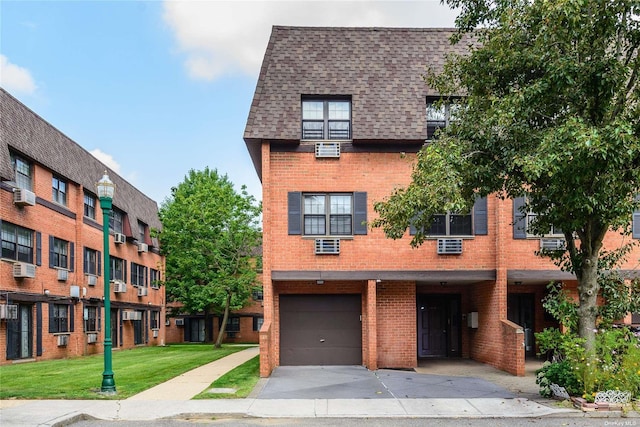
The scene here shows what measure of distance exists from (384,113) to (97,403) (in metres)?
10.6

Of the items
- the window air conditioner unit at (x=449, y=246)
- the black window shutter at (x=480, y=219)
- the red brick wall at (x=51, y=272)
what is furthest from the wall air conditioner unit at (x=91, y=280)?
the black window shutter at (x=480, y=219)

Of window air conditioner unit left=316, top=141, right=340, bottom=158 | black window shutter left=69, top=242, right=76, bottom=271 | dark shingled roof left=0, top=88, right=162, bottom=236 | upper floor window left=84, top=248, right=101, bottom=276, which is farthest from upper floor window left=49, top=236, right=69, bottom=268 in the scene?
window air conditioner unit left=316, top=141, right=340, bottom=158

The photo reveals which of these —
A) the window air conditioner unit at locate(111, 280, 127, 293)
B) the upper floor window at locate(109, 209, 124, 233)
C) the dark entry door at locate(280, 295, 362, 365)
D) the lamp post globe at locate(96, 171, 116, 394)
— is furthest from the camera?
the upper floor window at locate(109, 209, 124, 233)

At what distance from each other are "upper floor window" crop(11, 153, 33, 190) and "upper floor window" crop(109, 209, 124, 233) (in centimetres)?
980

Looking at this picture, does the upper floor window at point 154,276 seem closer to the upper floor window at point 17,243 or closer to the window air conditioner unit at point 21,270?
the upper floor window at point 17,243

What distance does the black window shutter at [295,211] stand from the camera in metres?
18.0

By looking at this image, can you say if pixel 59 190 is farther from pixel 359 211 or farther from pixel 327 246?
pixel 359 211

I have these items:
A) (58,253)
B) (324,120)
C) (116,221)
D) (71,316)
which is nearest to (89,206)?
(116,221)

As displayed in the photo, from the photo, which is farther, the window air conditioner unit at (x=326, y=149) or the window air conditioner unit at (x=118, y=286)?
the window air conditioner unit at (x=118, y=286)

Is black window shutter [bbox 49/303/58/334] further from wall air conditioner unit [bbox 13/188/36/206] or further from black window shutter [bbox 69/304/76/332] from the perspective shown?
wall air conditioner unit [bbox 13/188/36/206]

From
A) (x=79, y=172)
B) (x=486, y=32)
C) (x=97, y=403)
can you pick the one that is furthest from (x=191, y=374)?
(x=79, y=172)

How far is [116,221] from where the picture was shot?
35812mm

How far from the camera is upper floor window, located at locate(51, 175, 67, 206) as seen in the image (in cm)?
2734

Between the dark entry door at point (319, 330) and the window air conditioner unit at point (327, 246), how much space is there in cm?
183
